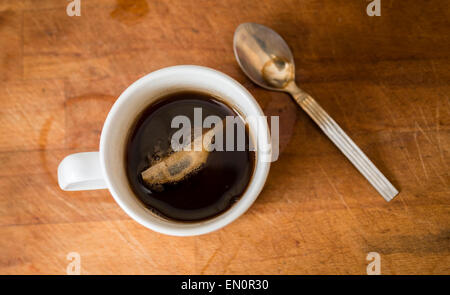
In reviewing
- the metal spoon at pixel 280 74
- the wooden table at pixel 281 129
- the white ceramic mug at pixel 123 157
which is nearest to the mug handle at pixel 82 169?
the white ceramic mug at pixel 123 157

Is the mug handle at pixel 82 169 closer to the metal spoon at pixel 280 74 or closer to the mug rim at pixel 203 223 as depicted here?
the mug rim at pixel 203 223

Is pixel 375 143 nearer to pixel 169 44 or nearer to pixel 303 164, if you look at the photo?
pixel 303 164

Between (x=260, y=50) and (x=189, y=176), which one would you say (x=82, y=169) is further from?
(x=260, y=50)

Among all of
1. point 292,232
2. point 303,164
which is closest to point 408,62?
point 303,164

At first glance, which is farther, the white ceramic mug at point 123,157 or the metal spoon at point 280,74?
the metal spoon at point 280,74

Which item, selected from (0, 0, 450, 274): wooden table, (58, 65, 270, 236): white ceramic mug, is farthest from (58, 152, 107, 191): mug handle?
(0, 0, 450, 274): wooden table

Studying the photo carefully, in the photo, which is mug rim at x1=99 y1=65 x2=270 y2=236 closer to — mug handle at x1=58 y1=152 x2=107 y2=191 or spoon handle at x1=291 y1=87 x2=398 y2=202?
mug handle at x1=58 y1=152 x2=107 y2=191
